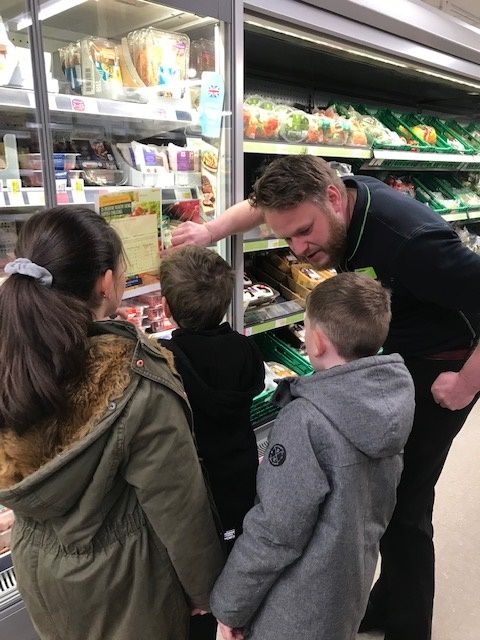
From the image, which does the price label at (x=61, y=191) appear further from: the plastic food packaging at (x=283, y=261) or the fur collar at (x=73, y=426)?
the plastic food packaging at (x=283, y=261)

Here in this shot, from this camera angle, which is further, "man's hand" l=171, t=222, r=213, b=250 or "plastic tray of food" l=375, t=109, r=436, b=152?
"plastic tray of food" l=375, t=109, r=436, b=152

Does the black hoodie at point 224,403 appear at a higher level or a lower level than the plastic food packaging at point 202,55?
lower

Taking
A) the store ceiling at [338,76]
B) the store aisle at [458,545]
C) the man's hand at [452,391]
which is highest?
the store ceiling at [338,76]

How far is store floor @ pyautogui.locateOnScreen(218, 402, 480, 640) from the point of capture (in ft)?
5.95

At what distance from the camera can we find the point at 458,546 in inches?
86.0

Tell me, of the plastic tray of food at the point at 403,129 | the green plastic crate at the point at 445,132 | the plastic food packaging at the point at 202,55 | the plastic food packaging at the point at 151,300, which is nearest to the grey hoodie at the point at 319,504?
Answer: the plastic food packaging at the point at 151,300

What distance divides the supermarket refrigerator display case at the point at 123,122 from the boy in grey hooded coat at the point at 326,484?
76 cm

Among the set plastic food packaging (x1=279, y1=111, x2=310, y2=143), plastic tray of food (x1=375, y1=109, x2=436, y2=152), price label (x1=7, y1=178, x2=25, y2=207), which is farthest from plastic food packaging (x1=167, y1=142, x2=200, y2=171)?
plastic tray of food (x1=375, y1=109, x2=436, y2=152)

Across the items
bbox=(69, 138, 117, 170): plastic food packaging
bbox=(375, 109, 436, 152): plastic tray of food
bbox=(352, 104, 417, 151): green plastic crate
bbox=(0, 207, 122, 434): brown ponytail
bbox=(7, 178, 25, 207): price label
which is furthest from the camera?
bbox=(375, 109, 436, 152): plastic tray of food

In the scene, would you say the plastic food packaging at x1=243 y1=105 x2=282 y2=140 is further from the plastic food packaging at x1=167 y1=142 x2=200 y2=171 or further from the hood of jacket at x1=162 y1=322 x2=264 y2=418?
the hood of jacket at x1=162 y1=322 x2=264 y2=418

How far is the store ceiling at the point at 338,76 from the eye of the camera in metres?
2.20

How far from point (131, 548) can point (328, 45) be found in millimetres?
Answer: 1964

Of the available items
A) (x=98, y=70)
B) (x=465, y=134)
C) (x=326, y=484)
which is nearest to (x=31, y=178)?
(x=98, y=70)

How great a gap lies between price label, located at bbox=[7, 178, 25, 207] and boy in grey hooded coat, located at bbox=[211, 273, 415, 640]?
840mm
